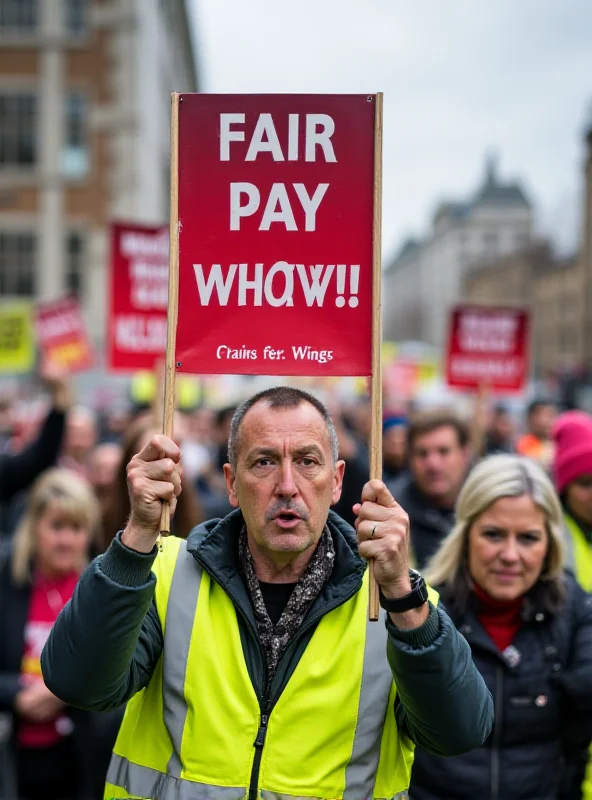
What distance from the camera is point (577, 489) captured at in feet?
14.0

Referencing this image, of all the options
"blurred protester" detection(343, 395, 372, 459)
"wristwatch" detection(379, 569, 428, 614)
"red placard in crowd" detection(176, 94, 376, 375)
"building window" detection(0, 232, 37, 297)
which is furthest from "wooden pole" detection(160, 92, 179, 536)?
"building window" detection(0, 232, 37, 297)

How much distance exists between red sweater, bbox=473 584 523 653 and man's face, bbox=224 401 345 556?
0.88m

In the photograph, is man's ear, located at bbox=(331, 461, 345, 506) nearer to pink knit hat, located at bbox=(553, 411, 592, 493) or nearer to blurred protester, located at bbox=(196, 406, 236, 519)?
pink knit hat, located at bbox=(553, 411, 592, 493)

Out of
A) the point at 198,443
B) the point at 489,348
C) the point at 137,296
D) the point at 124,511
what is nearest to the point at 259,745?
the point at 124,511

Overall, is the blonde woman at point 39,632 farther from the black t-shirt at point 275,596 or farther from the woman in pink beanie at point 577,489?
the woman in pink beanie at point 577,489

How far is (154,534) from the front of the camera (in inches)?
86.6

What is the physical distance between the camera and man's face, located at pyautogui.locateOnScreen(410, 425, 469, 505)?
17.2 feet

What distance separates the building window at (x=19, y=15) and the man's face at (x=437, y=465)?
23.9 m

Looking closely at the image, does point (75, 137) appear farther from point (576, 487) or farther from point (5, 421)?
point (576, 487)

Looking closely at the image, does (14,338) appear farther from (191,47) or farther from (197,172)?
(191,47)

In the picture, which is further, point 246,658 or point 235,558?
point 235,558

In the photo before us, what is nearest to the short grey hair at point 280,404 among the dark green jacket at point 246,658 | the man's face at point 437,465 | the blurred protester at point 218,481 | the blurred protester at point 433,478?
the dark green jacket at point 246,658

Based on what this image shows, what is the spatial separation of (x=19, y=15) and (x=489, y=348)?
2183cm

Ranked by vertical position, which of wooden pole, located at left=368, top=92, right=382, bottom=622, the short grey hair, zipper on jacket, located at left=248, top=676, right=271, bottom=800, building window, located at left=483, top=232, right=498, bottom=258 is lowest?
zipper on jacket, located at left=248, top=676, right=271, bottom=800
